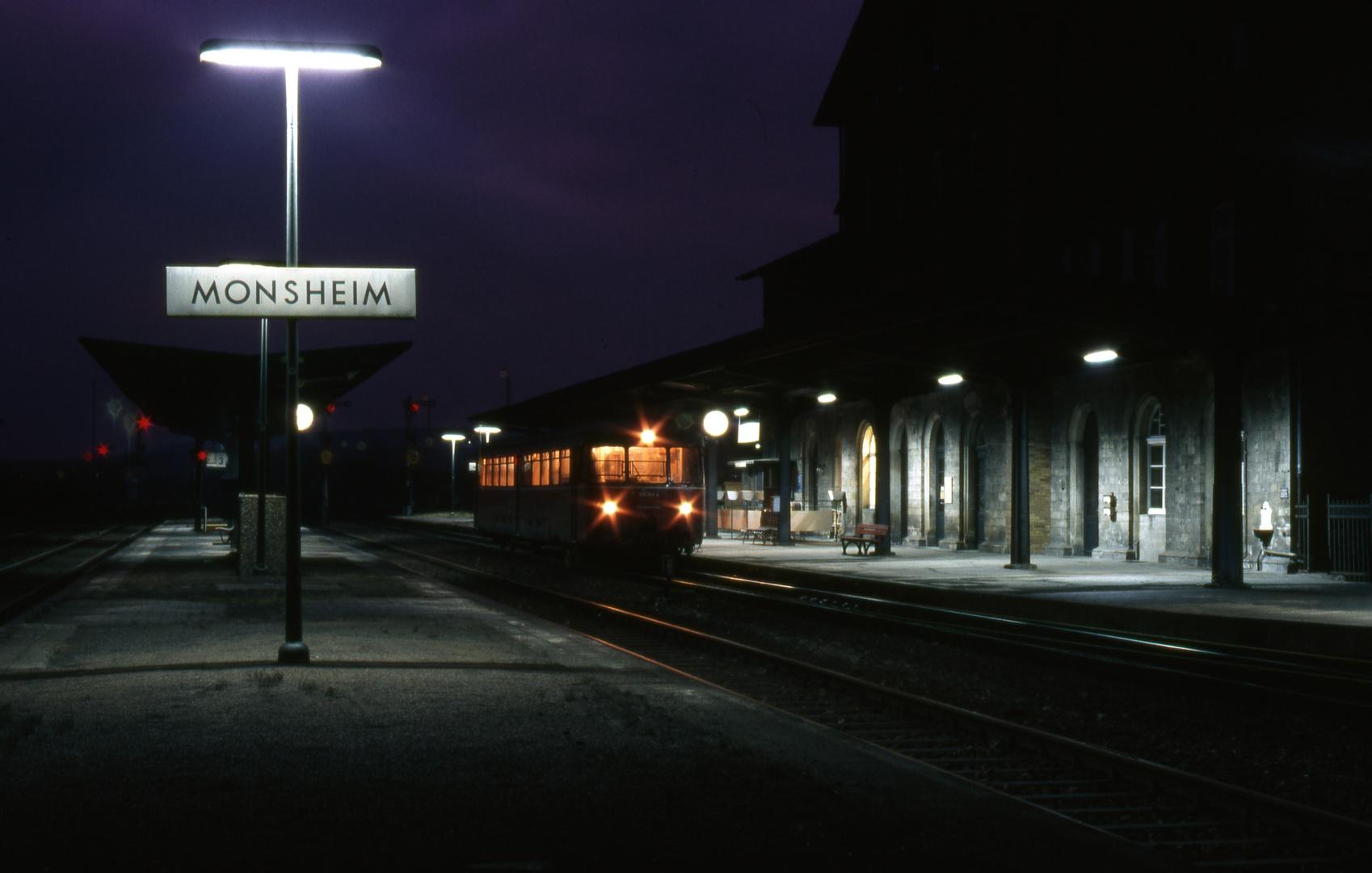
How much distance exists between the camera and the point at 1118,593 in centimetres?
1822

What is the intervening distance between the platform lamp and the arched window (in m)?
26.8

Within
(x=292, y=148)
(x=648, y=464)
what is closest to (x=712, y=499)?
(x=648, y=464)

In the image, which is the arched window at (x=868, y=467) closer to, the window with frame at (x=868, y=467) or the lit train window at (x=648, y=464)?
the window with frame at (x=868, y=467)

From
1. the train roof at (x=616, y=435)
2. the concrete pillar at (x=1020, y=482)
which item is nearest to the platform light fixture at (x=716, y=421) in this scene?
the train roof at (x=616, y=435)

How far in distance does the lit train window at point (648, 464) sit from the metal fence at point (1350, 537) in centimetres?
1265

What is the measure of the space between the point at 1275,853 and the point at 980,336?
53.4 ft

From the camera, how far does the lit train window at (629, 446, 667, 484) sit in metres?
25.7

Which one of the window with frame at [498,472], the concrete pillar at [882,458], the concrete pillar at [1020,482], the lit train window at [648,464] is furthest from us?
the window with frame at [498,472]

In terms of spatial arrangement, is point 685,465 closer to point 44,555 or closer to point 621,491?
point 621,491

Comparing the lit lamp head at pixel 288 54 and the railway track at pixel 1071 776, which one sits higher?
the lit lamp head at pixel 288 54

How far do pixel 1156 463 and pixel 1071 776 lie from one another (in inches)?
765

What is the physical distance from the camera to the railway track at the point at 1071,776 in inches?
231

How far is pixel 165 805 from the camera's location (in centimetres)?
594

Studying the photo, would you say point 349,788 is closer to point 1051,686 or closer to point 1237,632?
point 1051,686
